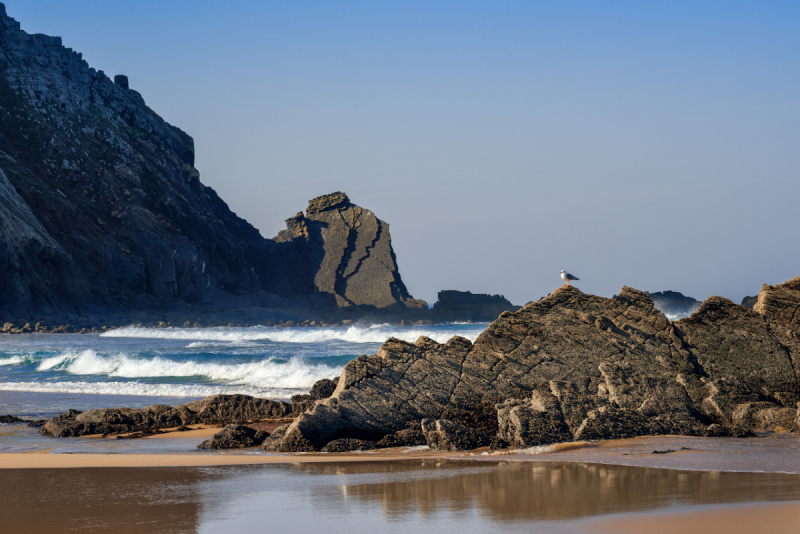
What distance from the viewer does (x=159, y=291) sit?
247 ft

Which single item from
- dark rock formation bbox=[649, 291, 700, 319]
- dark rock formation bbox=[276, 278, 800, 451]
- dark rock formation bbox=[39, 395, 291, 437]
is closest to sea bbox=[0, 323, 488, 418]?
dark rock formation bbox=[39, 395, 291, 437]

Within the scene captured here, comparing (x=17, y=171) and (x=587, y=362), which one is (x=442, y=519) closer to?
(x=587, y=362)

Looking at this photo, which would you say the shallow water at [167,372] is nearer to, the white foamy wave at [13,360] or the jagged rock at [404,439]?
the white foamy wave at [13,360]

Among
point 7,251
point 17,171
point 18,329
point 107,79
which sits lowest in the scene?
point 18,329

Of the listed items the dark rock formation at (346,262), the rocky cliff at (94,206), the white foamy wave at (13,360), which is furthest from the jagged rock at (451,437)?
the dark rock formation at (346,262)

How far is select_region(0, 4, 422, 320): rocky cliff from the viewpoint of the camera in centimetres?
6162

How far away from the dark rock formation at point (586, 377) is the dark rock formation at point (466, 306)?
4039 inches

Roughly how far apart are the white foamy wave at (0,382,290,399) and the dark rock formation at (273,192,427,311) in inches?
3875

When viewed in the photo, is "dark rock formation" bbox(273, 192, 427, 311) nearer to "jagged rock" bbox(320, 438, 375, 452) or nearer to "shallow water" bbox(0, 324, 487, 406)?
"shallow water" bbox(0, 324, 487, 406)

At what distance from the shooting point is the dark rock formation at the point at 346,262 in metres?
118

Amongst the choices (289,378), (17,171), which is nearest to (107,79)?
(17,171)

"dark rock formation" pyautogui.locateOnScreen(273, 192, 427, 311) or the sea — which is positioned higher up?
"dark rock formation" pyautogui.locateOnScreen(273, 192, 427, 311)

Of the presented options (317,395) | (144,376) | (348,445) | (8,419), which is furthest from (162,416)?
(144,376)

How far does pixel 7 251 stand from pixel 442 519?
60.7m
